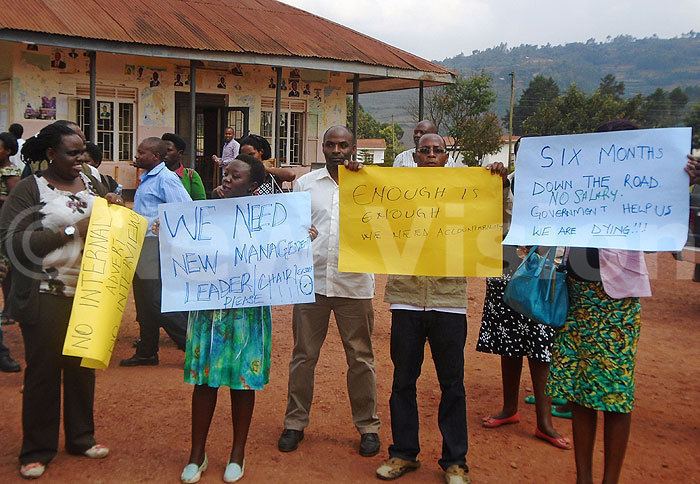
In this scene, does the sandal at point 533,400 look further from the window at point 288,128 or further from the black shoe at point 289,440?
the window at point 288,128

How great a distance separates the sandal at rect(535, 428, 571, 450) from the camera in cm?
468

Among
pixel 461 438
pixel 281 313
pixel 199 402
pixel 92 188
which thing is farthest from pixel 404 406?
pixel 281 313

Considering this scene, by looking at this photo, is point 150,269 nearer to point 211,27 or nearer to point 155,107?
point 211,27

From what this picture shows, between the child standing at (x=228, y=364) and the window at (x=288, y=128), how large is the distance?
1579 cm

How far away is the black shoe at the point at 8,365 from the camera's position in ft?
19.9

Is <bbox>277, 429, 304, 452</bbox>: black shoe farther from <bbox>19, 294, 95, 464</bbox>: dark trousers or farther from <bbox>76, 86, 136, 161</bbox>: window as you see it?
<bbox>76, 86, 136, 161</bbox>: window

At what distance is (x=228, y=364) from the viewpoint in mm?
3961

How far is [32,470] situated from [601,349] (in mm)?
3130

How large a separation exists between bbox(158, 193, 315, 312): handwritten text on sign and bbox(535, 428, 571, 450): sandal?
1935 millimetres

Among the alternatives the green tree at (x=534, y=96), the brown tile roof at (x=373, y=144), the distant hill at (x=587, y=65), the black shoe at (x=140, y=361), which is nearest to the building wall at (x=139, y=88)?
the black shoe at (x=140, y=361)

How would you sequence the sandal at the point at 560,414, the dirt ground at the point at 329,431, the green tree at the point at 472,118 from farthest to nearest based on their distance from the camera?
the green tree at the point at 472,118, the sandal at the point at 560,414, the dirt ground at the point at 329,431

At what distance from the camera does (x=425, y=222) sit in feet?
13.7

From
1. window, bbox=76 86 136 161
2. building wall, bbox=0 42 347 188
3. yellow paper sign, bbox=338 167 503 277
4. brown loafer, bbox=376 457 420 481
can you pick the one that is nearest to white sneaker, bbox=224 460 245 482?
brown loafer, bbox=376 457 420 481

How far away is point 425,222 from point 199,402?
1.62 metres
